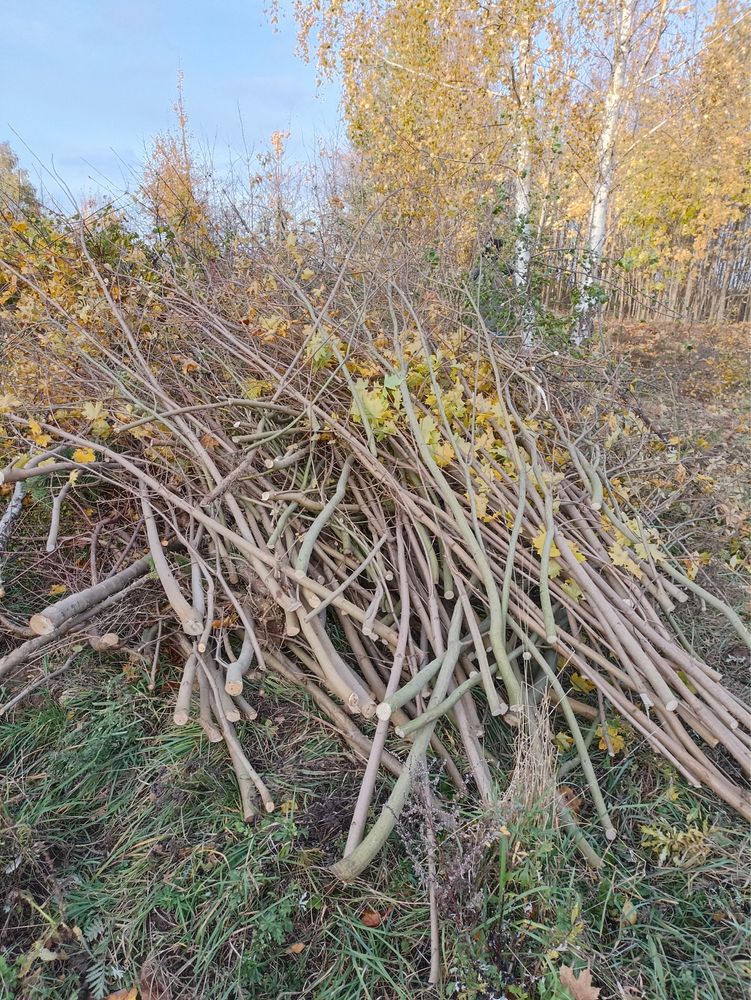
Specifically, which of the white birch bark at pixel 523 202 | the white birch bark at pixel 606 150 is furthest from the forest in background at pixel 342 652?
the white birch bark at pixel 606 150

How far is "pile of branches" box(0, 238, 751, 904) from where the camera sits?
188 cm

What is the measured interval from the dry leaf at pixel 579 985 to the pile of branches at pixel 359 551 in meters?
0.36

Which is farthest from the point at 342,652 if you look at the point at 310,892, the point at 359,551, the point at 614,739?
the point at 614,739

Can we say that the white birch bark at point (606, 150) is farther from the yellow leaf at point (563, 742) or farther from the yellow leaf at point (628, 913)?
the yellow leaf at point (628, 913)

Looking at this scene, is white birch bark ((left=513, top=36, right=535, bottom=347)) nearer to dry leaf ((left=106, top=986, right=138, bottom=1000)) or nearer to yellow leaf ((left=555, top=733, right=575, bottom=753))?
yellow leaf ((left=555, top=733, right=575, bottom=753))

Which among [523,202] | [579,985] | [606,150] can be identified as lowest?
[579,985]

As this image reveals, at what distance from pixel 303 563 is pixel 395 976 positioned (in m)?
1.19

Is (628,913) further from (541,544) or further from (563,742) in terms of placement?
(541,544)

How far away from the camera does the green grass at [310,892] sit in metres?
1.43

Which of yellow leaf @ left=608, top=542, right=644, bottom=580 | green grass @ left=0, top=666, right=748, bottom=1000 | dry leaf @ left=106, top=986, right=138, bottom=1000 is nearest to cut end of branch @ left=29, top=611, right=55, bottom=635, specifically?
green grass @ left=0, top=666, right=748, bottom=1000

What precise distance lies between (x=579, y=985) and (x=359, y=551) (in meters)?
1.47

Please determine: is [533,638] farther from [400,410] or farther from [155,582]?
[155,582]

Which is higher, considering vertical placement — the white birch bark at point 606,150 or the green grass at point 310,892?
the white birch bark at point 606,150

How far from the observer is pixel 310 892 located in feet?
5.14
